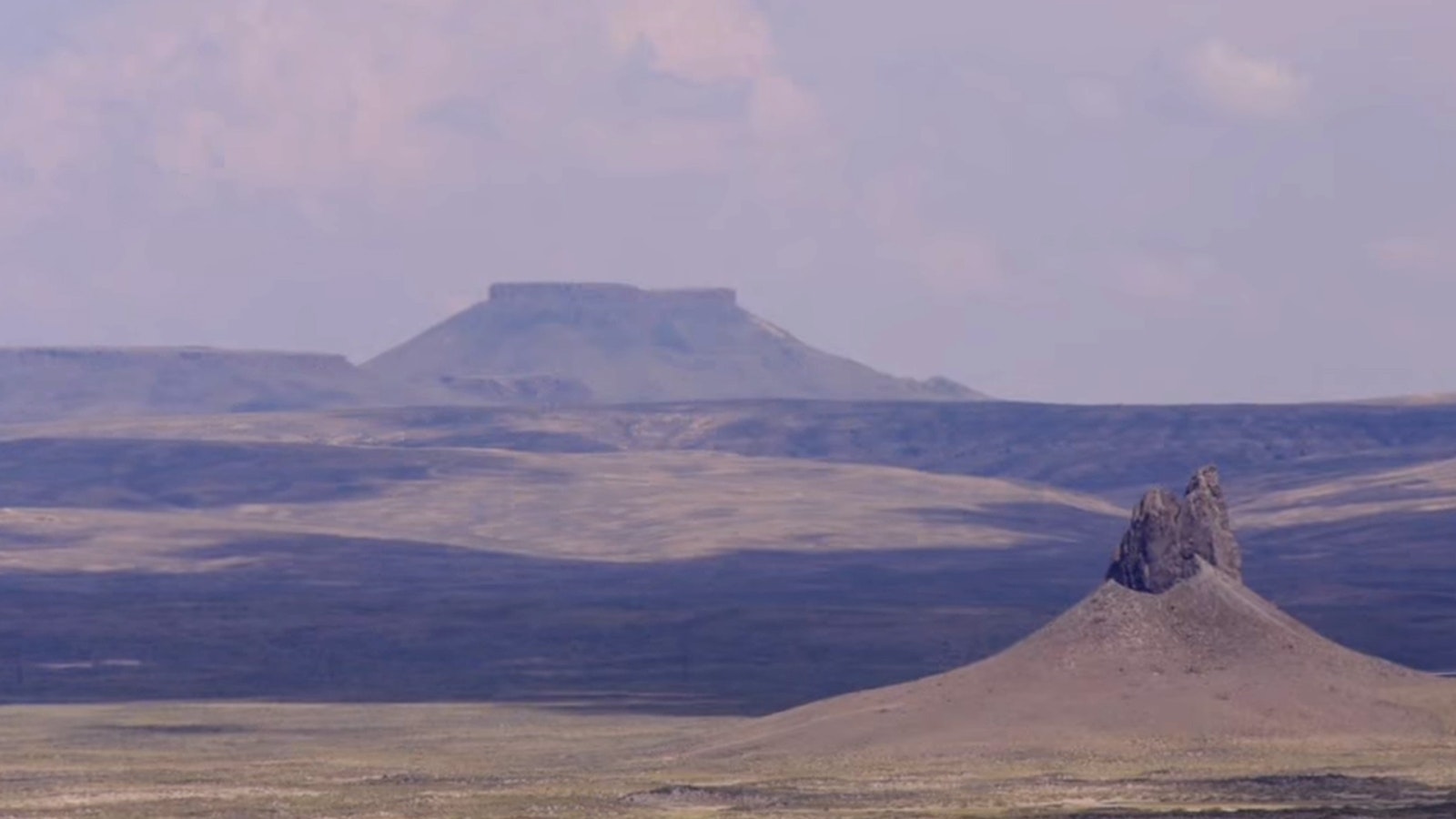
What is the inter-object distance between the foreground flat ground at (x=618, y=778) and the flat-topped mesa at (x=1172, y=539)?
622 centimetres

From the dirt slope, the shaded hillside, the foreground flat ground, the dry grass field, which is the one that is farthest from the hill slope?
the shaded hillside

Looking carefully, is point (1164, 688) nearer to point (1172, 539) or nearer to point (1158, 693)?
point (1158, 693)

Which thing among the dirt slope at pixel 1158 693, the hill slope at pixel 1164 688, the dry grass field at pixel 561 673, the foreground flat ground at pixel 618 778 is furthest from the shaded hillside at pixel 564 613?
the hill slope at pixel 1164 688

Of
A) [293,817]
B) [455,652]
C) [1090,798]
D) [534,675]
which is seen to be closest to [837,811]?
[1090,798]

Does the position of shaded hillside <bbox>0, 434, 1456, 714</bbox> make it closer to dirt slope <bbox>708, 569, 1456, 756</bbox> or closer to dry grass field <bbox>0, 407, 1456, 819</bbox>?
dry grass field <bbox>0, 407, 1456, 819</bbox>

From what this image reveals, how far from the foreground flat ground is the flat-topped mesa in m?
6.22

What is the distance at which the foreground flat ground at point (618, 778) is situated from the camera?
216 feet

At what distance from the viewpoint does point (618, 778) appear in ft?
253

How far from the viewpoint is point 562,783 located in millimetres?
75062

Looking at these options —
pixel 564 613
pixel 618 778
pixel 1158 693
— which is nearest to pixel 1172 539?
pixel 1158 693

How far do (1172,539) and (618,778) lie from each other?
16076 mm

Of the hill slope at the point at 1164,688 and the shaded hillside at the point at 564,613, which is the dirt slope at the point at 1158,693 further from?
the shaded hillside at the point at 564,613

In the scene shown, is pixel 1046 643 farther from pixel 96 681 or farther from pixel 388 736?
pixel 96 681

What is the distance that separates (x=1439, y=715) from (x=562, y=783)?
22.3 m
